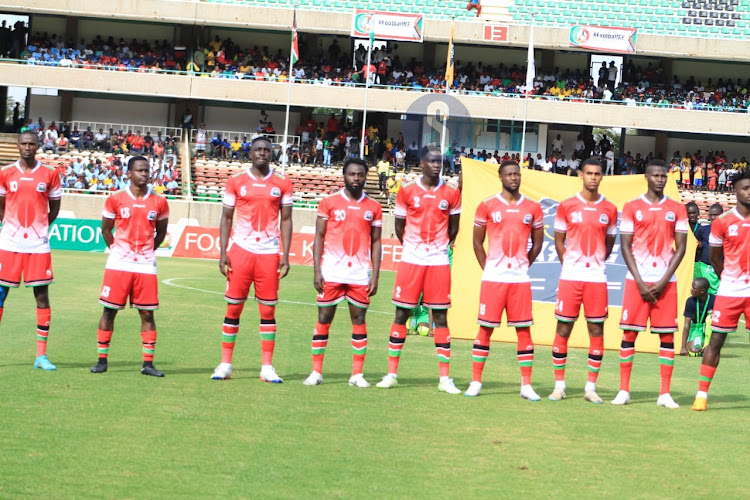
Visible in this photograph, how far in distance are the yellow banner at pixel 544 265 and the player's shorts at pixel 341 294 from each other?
20.0ft

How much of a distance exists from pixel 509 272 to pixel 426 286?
97cm

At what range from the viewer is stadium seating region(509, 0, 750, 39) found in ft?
179

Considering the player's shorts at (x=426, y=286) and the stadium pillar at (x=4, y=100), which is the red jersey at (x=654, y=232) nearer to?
the player's shorts at (x=426, y=286)

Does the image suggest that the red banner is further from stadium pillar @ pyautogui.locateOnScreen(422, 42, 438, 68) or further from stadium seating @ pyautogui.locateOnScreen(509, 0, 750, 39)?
stadium seating @ pyautogui.locateOnScreen(509, 0, 750, 39)

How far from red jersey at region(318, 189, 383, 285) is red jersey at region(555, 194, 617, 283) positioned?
2194 mm

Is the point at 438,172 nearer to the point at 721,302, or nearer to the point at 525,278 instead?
the point at 525,278

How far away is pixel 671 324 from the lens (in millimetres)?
11781

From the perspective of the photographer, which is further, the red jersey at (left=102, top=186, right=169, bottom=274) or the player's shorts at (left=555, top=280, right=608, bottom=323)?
the red jersey at (left=102, top=186, right=169, bottom=274)

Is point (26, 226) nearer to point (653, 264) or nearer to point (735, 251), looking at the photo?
point (653, 264)

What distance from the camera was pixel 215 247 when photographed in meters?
36.7

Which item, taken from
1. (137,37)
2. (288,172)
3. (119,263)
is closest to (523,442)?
(119,263)

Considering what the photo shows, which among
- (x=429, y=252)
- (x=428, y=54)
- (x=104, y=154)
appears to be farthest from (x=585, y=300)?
(x=428, y=54)

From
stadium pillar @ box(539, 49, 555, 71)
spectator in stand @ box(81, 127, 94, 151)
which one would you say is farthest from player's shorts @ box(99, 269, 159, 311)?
stadium pillar @ box(539, 49, 555, 71)

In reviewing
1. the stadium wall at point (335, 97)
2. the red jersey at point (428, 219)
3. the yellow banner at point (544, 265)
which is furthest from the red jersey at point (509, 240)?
the stadium wall at point (335, 97)
